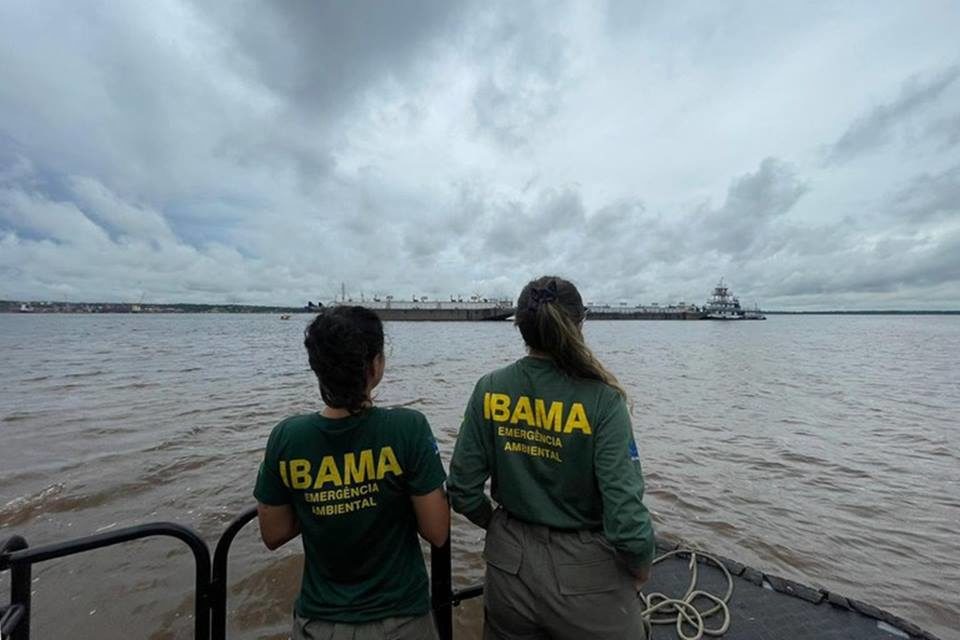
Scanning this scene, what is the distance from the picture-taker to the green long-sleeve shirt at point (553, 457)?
75.5 inches

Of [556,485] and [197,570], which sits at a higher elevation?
[556,485]

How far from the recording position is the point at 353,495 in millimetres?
1932

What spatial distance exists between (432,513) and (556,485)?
57 centimetres

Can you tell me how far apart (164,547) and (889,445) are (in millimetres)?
13788

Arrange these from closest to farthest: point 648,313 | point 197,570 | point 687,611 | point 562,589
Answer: point 562,589
point 197,570
point 687,611
point 648,313

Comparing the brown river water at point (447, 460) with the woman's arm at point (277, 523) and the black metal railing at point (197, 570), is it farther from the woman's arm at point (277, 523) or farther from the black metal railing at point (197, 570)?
the black metal railing at point (197, 570)

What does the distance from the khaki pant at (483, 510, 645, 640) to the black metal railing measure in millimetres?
422

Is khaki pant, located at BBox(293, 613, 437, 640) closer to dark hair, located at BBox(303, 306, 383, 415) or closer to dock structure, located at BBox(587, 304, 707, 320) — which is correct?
dark hair, located at BBox(303, 306, 383, 415)

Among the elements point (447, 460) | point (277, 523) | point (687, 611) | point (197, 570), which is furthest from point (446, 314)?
point (277, 523)

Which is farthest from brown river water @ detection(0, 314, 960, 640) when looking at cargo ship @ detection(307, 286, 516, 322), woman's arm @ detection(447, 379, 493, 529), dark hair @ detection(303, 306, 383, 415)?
cargo ship @ detection(307, 286, 516, 322)

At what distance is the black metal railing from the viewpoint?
1845 mm

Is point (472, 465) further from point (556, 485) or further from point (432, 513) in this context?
point (556, 485)

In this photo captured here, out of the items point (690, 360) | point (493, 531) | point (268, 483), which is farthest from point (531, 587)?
point (690, 360)

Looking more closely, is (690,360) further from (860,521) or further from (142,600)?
(142,600)
